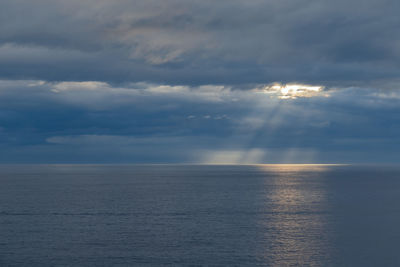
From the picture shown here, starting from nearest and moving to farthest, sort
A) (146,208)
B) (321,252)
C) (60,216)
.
→ (321,252) < (60,216) < (146,208)

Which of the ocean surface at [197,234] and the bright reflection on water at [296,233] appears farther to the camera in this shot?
the bright reflection on water at [296,233]

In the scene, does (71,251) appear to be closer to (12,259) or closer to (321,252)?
(12,259)

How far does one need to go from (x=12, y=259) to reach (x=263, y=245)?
3614cm

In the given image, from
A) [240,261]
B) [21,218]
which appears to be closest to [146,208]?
[21,218]

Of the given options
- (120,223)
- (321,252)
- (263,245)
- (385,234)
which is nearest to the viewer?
(321,252)

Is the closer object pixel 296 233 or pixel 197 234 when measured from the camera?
pixel 197 234

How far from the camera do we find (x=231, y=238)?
75438mm

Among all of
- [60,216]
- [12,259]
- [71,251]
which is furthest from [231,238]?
[60,216]

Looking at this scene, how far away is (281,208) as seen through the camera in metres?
118

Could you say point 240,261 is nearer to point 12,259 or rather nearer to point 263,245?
point 263,245

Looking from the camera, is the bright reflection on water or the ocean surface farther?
the bright reflection on water

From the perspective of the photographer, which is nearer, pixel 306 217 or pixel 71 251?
pixel 71 251

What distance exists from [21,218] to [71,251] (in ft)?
116

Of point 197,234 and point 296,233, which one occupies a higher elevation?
point 197,234
